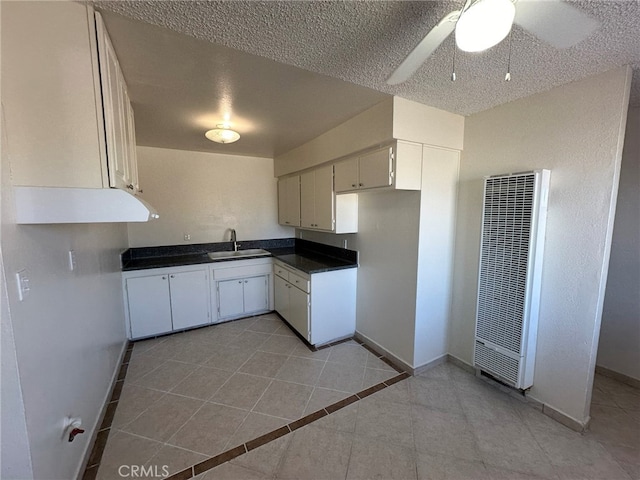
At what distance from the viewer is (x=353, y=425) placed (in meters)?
1.84

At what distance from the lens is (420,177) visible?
7.25ft

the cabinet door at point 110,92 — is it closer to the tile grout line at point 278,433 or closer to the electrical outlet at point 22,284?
A: the electrical outlet at point 22,284

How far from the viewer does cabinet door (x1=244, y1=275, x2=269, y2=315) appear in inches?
141

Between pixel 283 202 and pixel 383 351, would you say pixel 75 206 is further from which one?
pixel 283 202

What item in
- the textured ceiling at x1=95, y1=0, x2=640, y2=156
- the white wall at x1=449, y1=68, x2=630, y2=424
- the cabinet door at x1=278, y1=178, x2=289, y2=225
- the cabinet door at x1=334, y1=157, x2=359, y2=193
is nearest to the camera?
the textured ceiling at x1=95, y1=0, x2=640, y2=156

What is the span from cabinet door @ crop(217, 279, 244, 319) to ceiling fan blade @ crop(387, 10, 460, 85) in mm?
2993

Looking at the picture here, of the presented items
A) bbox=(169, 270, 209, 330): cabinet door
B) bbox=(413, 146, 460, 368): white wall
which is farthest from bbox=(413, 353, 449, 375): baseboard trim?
bbox=(169, 270, 209, 330): cabinet door

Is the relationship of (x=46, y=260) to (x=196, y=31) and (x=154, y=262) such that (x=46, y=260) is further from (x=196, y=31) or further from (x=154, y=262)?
(x=154, y=262)

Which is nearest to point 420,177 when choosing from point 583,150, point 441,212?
point 441,212

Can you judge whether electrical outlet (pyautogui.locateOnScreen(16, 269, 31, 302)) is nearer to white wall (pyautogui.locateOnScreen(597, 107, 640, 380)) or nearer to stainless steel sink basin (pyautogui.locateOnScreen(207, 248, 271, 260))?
stainless steel sink basin (pyautogui.locateOnScreen(207, 248, 271, 260))

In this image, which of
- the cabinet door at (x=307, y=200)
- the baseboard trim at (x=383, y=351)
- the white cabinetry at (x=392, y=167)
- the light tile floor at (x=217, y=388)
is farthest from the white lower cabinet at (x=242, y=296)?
the white cabinetry at (x=392, y=167)

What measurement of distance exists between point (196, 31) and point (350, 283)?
251 centimetres

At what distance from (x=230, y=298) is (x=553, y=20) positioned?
3.58 metres

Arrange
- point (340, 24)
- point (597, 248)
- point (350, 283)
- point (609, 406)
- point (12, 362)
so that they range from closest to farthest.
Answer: point (12, 362) → point (340, 24) → point (597, 248) → point (609, 406) → point (350, 283)
